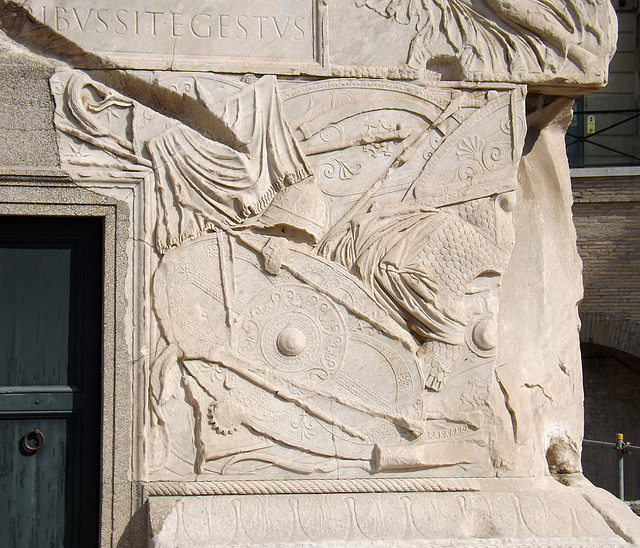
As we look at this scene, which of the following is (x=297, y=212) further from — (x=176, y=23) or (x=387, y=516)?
(x=387, y=516)

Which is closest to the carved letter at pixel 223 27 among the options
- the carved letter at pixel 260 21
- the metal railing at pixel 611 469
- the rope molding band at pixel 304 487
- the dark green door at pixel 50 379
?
the carved letter at pixel 260 21

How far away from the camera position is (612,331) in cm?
1296

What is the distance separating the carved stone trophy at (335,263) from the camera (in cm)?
417

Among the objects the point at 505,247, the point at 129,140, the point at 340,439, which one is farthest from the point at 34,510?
the point at 505,247

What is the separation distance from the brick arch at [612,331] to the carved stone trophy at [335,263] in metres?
8.74

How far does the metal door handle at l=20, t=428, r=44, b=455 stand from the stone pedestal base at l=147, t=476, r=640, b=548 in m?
0.62

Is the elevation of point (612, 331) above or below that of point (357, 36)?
below

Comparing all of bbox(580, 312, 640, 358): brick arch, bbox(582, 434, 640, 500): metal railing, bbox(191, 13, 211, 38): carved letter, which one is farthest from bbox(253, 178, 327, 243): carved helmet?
bbox(580, 312, 640, 358): brick arch

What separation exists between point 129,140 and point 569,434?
2.97 m

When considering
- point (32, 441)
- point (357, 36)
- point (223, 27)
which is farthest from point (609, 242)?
point (32, 441)

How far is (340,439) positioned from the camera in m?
4.27

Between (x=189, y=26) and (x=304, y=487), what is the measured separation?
243cm

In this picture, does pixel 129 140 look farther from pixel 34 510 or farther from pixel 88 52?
pixel 34 510

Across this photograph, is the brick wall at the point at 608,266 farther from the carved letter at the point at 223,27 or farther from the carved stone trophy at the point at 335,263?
the carved letter at the point at 223,27
